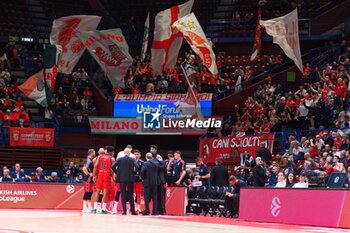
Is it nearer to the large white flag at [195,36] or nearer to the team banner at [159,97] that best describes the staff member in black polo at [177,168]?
the large white flag at [195,36]

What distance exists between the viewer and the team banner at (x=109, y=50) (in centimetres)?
3628

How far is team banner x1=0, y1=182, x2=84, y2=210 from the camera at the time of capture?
26.2m

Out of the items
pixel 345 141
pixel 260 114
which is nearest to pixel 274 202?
pixel 345 141

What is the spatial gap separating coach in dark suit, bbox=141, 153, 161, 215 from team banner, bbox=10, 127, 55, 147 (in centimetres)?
1446

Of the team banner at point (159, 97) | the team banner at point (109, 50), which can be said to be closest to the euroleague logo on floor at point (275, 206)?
the team banner at point (159, 97)

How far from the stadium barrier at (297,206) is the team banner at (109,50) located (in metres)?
16.3

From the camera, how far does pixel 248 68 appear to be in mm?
38844

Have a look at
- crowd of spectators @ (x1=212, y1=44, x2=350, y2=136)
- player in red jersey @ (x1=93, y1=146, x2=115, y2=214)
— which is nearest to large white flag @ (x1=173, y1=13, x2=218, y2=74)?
crowd of spectators @ (x1=212, y1=44, x2=350, y2=136)

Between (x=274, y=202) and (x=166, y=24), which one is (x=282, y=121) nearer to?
(x=166, y=24)

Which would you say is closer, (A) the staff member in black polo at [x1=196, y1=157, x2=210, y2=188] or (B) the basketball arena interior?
(B) the basketball arena interior

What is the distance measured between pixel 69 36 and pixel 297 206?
18899 millimetres

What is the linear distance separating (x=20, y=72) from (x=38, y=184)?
1584 cm

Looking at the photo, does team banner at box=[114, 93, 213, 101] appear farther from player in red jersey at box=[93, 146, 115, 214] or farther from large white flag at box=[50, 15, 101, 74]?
player in red jersey at box=[93, 146, 115, 214]

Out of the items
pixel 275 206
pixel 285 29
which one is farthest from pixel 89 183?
pixel 285 29
